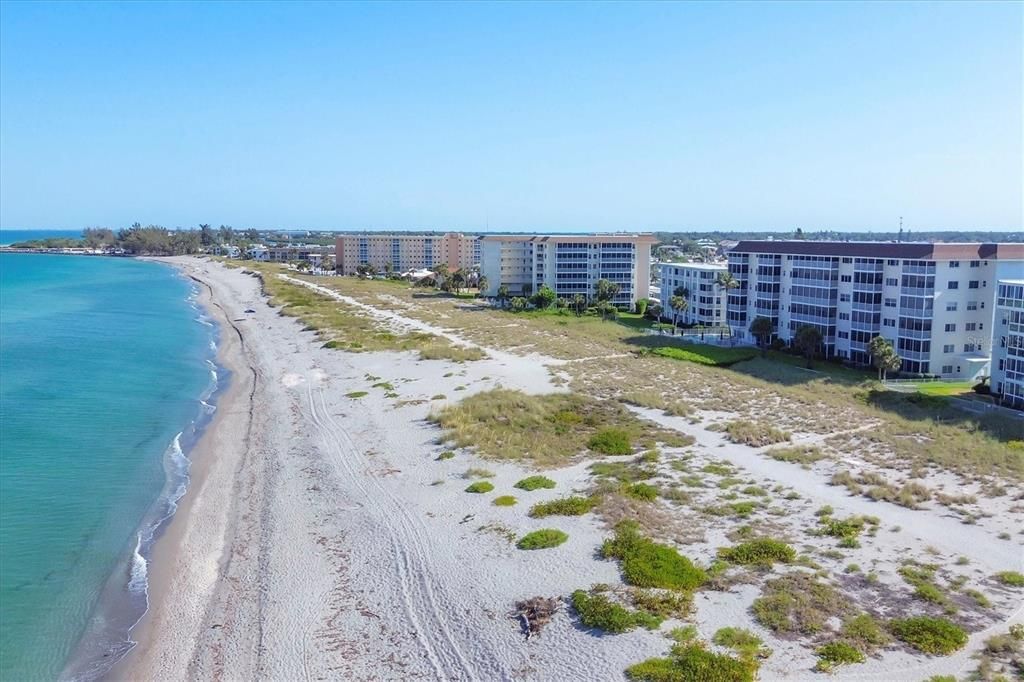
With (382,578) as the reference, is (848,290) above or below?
above

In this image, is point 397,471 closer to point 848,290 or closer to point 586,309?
point 848,290

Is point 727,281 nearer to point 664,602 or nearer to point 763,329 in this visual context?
point 763,329

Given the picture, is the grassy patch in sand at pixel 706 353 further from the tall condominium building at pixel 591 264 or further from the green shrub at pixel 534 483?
the tall condominium building at pixel 591 264

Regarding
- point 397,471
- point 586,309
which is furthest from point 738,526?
point 586,309

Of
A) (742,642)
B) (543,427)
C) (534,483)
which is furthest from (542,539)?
(543,427)

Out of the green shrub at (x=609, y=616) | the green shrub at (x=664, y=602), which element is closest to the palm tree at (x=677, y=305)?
the green shrub at (x=664, y=602)

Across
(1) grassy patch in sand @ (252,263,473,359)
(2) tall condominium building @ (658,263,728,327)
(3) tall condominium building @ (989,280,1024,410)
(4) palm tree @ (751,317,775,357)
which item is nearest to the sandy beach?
(3) tall condominium building @ (989,280,1024,410)

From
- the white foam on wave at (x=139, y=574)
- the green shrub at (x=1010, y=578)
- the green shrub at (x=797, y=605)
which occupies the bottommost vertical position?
the white foam on wave at (x=139, y=574)

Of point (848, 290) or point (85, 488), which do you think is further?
point (848, 290)
